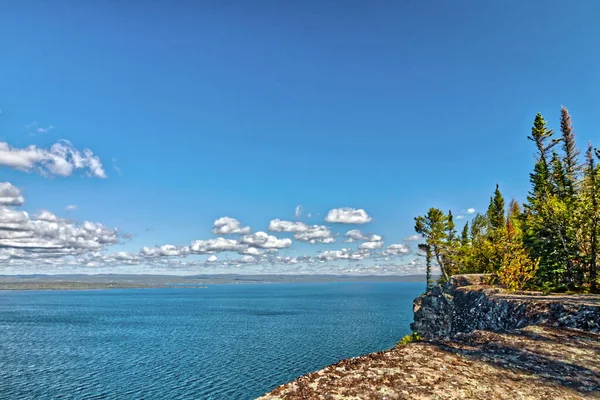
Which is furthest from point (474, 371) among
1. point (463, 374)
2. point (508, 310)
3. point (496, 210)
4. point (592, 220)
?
point (496, 210)

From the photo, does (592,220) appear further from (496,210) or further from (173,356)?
(496,210)

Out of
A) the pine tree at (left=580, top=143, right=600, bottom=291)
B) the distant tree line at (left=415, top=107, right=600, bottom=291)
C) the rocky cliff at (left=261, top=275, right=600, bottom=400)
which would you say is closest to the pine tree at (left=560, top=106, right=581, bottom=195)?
the distant tree line at (left=415, top=107, right=600, bottom=291)

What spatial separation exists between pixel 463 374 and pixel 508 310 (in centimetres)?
1518

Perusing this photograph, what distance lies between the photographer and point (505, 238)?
51656mm

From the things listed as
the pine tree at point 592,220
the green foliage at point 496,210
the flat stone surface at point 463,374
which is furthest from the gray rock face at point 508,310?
the green foliage at point 496,210

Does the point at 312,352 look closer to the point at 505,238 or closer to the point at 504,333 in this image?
the point at 505,238

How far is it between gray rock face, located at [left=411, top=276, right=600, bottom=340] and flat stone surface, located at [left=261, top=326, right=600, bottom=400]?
5185 millimetres

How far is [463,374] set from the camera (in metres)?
8.10

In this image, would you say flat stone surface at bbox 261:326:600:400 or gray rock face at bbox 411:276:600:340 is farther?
gray rock face at bbox 411:276:600:340

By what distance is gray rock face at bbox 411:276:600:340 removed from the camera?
15.6 metres

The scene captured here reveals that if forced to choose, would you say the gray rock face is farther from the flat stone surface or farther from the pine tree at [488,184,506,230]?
the pine tree at [488,184,506,230]

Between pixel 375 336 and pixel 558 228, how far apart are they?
5657cm

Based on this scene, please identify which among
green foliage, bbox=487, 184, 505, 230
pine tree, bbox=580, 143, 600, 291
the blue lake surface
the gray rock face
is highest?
green foliage, bbox=487, 184, 505, 230

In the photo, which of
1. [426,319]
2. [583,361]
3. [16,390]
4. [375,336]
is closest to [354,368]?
[583,361]
